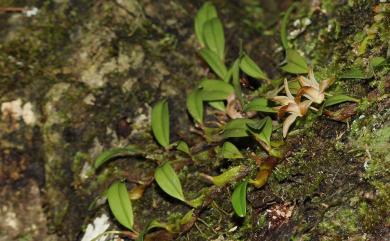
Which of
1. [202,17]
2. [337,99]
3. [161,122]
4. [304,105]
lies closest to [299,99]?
[304,105]

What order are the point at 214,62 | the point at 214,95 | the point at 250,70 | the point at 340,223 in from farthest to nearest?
1. the point at 214,62
2. the point at 250,70
3. the point at 214,95
4. the point at 340,223

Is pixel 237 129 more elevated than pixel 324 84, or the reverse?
pixel 324 84

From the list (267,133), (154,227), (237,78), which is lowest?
(154,227)

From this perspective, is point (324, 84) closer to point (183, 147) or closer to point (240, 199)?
point (240, 199)

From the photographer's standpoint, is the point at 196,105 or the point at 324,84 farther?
the point at 196,105

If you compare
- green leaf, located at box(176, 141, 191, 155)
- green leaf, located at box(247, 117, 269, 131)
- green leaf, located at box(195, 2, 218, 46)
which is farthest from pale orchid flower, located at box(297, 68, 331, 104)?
green leaf, located at box(195, 2, 218, 46)

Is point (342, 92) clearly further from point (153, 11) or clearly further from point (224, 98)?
point (153, 11)
